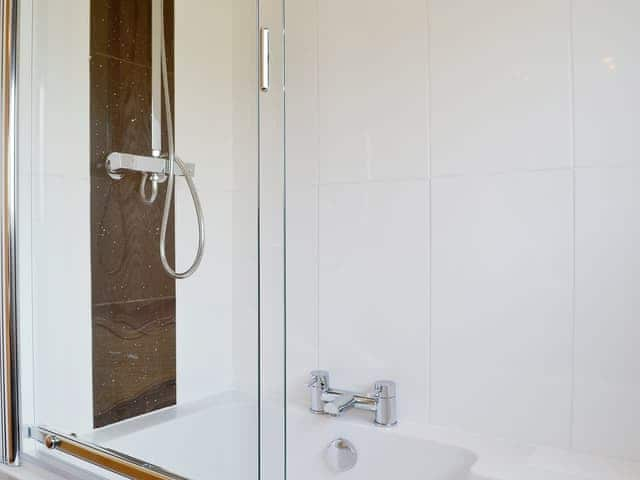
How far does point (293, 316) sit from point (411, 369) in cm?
40

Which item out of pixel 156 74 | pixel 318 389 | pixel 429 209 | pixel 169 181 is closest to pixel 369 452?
pixel 318 389

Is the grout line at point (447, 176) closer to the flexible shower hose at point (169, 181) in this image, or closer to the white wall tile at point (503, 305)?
the white wall tile at point (503, 305)

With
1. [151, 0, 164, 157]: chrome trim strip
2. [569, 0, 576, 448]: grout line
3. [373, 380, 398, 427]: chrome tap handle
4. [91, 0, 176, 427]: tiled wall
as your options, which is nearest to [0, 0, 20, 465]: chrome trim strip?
[91, 0, 176, 427]: tiled wall

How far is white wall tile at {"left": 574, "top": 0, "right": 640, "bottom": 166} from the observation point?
1.10m

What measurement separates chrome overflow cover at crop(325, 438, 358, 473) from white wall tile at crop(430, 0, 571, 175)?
2.44ft

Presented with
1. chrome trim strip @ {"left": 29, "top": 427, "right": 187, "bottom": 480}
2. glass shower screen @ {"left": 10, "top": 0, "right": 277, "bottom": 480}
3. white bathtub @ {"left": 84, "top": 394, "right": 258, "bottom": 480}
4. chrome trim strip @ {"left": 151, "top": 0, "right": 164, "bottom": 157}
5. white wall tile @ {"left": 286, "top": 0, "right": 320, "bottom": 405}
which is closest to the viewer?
chrome trim strip @ {"left": 29, "top": 427, "right": 187, "bottom": 480}

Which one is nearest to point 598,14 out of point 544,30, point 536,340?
point 544,30

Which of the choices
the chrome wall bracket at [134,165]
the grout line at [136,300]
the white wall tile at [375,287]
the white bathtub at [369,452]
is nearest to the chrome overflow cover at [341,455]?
the white bathtub at [369,452]

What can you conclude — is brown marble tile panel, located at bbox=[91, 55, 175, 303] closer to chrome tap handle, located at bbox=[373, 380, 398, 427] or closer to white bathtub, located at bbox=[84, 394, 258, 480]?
white bathtub, located at bbox=[84, 394, 258, 480]

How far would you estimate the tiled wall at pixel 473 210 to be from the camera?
112 cm

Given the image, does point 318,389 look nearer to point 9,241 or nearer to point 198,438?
point 198,438

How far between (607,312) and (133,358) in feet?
3.75

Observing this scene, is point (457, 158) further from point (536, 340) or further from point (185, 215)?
point (185, 215)

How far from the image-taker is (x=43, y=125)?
1.30 metres
